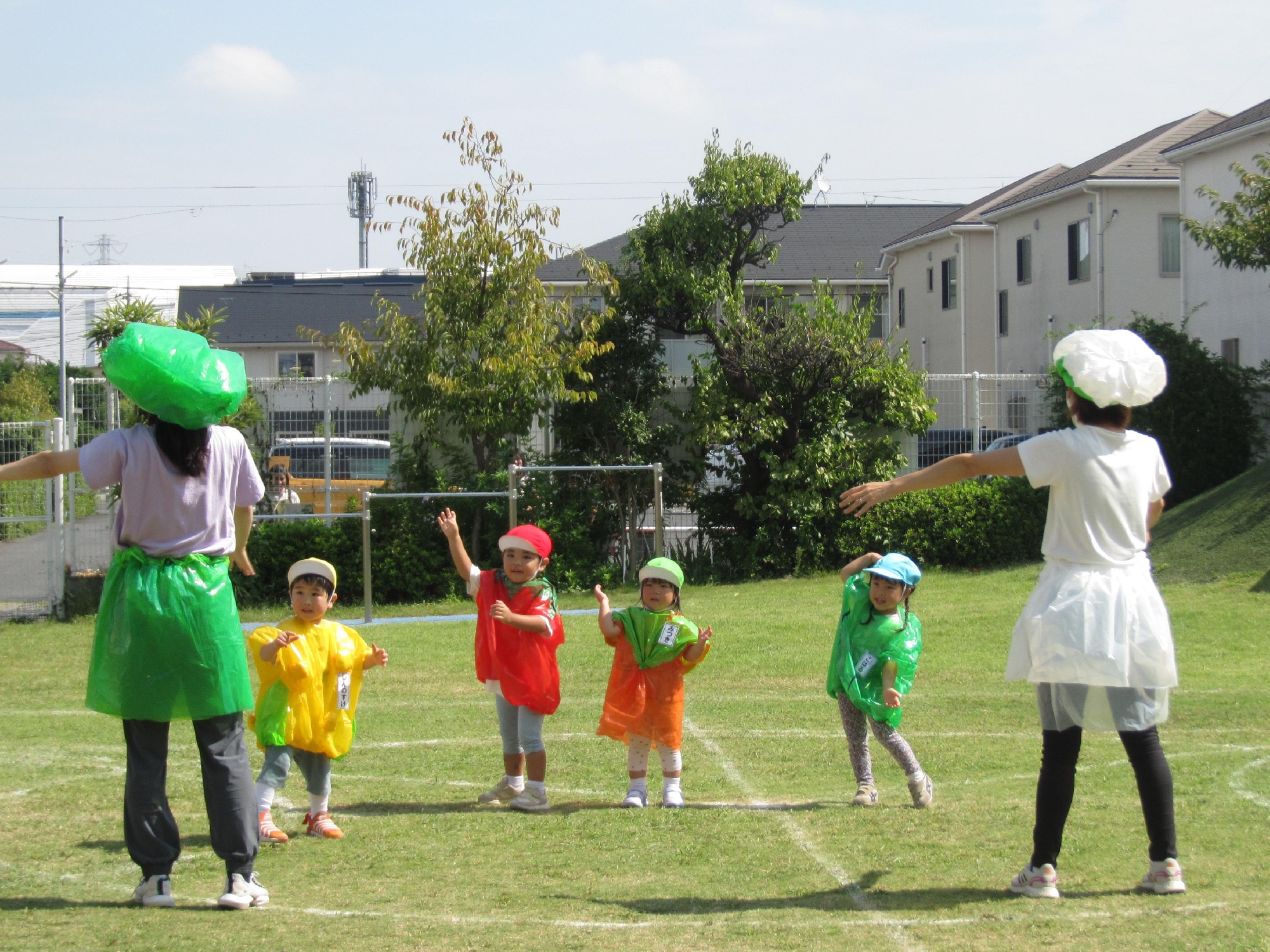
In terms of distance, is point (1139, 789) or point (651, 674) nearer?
point (1139, 789)

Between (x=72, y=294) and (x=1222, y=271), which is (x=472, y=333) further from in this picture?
(x=72, y=294)

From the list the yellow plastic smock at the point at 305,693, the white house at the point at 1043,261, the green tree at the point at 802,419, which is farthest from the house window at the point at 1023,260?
the yellow plastic smock at the point at 305,693

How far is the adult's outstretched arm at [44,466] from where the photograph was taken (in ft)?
14.4

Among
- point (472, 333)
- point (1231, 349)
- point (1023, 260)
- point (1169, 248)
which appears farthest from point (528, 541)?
point (1023, 260)

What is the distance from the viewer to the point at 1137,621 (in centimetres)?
447

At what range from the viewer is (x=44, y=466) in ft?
14.6

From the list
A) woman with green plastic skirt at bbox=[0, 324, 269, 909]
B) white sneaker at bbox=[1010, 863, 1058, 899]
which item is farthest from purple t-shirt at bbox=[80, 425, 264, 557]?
white sneaker at bbox=[1010, 863, 1058, 899]

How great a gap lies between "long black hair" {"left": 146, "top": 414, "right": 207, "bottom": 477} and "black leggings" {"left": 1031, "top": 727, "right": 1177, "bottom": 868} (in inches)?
126

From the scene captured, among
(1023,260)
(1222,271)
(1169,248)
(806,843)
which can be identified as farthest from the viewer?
(1023,260)

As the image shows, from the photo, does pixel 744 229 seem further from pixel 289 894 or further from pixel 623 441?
pixel 289 894

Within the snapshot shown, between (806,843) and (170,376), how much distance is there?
323cm

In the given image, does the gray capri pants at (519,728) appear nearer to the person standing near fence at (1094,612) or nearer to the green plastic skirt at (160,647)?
the green plastic skirt at (160,647)

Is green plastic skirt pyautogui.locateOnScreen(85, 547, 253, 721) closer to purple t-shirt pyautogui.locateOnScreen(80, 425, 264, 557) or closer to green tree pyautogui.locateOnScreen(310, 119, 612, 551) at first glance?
purple t-shirt pyautogui.locateOnScreen(80, 425, 264, 557)

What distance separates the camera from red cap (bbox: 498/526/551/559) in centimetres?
644
